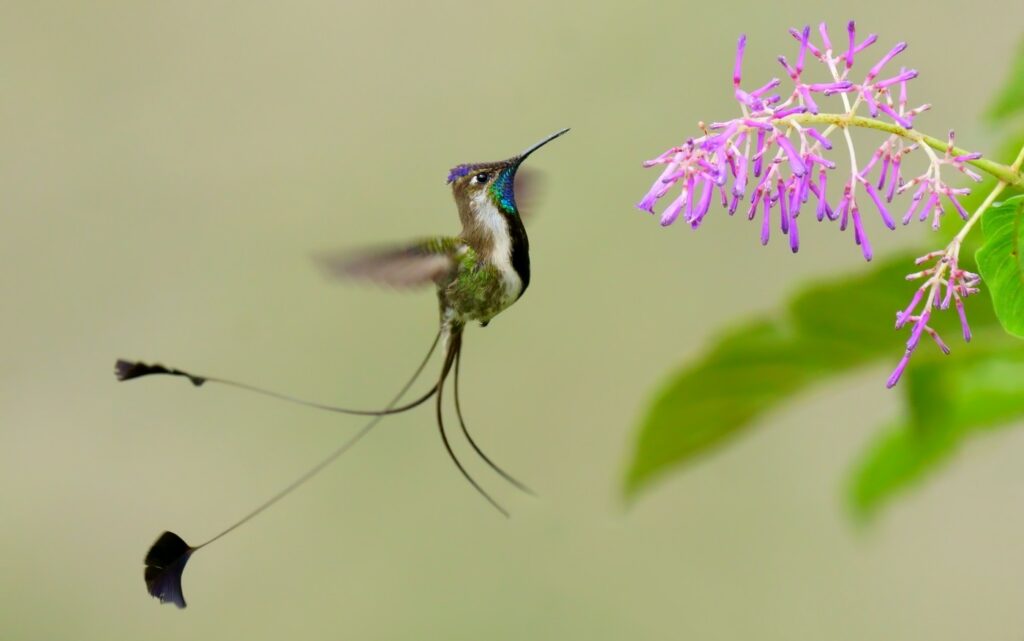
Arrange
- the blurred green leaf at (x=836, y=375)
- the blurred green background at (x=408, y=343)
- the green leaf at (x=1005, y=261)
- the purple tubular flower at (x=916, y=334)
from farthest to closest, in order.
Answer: the blurred green background at (x=408, y=343)
the blurred green leaf at (x=836, y=375)
the green leaf at (x=1005, y=261)
the purple tubular flower at (x=916, y=334)

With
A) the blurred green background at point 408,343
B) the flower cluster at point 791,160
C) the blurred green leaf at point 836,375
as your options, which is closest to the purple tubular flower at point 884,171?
the flower cluster at point 791,160

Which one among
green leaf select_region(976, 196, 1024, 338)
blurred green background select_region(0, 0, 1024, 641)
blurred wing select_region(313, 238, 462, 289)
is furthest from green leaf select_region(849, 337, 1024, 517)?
blurred green background select_region(0, 0, 1024, 641)

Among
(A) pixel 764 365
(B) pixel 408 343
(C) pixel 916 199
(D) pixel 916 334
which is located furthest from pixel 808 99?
(B) pixel 408 343

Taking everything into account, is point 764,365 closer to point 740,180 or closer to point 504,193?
point 504,193

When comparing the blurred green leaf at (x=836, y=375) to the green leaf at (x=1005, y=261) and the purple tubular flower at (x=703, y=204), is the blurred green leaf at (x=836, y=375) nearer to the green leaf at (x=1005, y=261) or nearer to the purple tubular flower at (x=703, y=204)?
the green leaf at (x=1005, y=261)

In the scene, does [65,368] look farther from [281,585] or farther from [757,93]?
[757,93]

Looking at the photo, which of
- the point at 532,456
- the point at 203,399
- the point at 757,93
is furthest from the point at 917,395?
the point at 203,399
